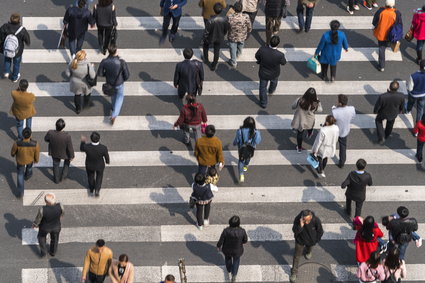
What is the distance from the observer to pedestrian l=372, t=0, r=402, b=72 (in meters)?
23.7

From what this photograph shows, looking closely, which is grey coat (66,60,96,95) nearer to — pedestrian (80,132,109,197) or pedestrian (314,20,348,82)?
pedestrian (80,132,109,197)

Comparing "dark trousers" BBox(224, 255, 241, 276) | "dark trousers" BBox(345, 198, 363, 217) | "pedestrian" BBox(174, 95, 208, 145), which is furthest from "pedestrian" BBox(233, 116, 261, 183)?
"dark trousers" BBox(224, 255, 241, 276)

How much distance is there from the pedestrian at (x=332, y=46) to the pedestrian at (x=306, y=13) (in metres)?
1.41

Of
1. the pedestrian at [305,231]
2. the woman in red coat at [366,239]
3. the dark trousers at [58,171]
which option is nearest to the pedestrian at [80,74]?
the dark trousers at [58,171]

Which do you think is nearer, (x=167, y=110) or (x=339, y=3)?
(x=167, y=110)

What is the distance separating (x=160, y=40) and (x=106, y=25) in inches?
65.5

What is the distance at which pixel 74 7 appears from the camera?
2300 cm

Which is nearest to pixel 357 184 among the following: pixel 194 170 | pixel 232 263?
pixel 232 263

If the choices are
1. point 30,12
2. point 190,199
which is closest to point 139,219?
point 190,199

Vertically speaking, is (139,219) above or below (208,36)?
below

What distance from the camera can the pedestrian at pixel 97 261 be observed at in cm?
1784

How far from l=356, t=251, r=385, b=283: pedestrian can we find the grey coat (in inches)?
281

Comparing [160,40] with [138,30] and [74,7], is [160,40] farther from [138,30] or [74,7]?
[74,7]

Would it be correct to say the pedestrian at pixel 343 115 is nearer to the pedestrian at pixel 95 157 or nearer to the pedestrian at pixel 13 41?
the pedestrian at pixel 95 157
